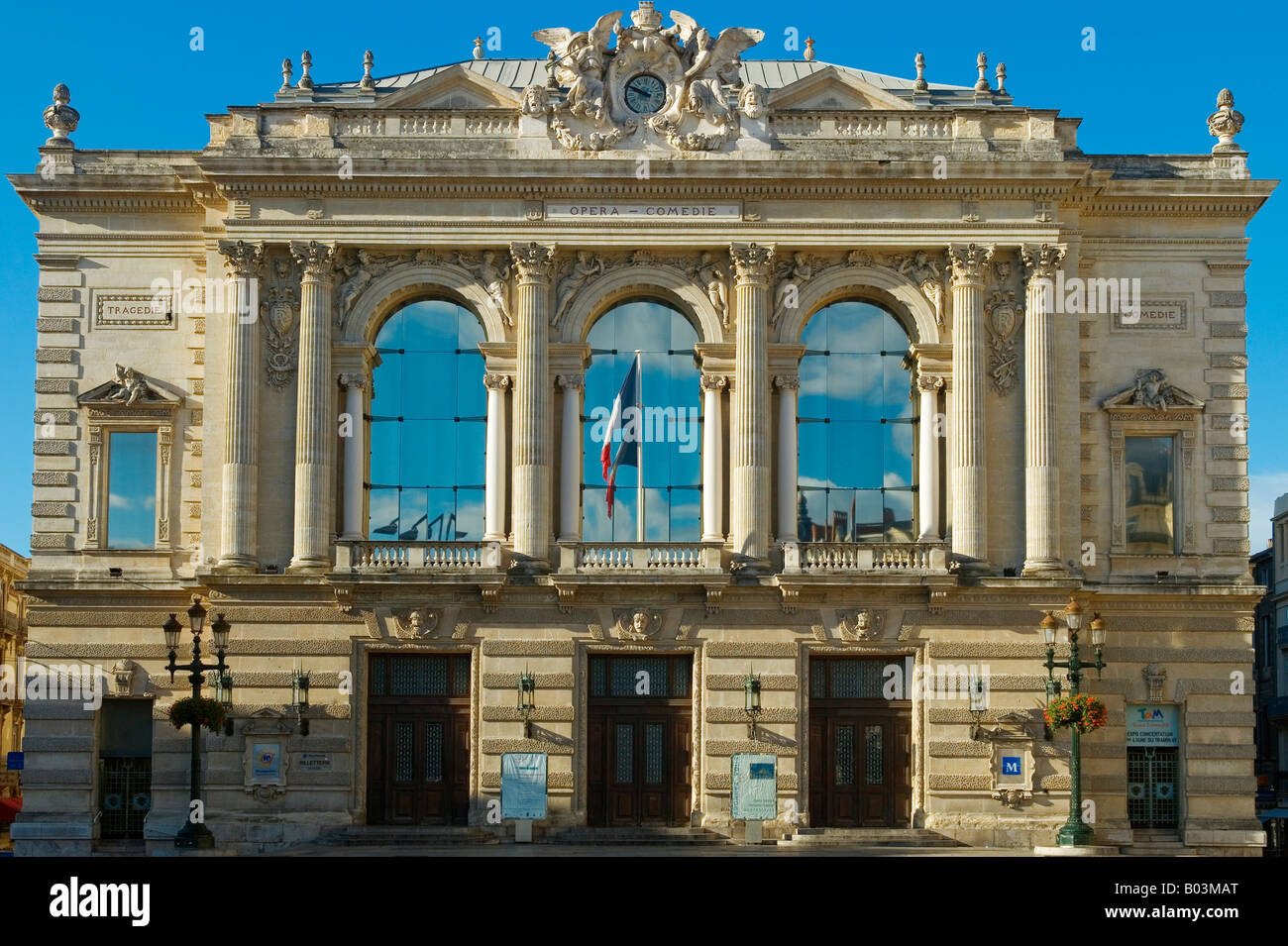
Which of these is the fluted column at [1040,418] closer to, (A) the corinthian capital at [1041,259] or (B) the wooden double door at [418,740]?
(A) the corinthian capital at [1041,259]

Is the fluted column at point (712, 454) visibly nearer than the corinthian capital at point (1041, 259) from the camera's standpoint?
No

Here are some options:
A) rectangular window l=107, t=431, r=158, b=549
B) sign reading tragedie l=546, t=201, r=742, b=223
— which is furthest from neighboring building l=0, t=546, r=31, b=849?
sign reading tragedie l=546, t=201, r=742, b=223

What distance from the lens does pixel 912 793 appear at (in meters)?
42.6

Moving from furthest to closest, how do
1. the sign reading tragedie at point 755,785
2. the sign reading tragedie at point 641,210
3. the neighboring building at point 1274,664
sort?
the neighboring building at point 1274,664, the sign reading tragedie at point 641,210, the sign reading tragedie at point 755,785

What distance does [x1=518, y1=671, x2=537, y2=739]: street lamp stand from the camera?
1663 inches

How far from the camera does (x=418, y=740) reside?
4300 centimetres

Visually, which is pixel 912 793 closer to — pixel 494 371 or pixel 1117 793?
pixel 1117 793

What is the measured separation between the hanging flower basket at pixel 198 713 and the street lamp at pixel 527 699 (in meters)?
6.98

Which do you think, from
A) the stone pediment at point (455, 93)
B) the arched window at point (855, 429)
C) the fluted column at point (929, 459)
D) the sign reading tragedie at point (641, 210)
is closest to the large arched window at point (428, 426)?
the sign reading tragedie at point (641, 210)

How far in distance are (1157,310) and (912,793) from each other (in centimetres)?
1382

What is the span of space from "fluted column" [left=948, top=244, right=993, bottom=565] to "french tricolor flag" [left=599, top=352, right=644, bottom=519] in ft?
25.6

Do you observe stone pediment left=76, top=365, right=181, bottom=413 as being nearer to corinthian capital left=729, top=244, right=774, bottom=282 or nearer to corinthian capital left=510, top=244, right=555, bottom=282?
corinthian capital left=510, top=244, right=555, bottom=282

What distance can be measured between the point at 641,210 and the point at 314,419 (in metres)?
9.51

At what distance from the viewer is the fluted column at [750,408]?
4316cm
